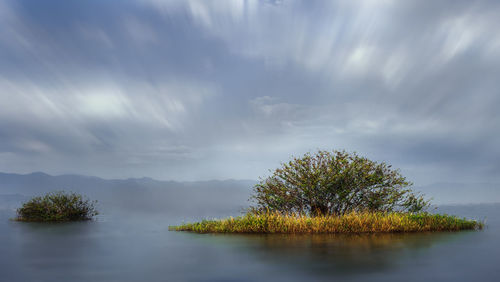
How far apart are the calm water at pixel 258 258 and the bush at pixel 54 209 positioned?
11863mm

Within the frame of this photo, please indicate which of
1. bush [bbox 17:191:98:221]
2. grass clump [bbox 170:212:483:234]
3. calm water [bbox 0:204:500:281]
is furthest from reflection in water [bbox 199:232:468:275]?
bush [bbox 17:191:98:221]

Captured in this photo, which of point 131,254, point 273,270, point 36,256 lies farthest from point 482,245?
point 36,256

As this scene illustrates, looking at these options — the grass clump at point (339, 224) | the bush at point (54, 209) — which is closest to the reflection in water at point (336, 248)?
the grass clump at point (339, 224)

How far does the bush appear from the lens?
3066 centimetres

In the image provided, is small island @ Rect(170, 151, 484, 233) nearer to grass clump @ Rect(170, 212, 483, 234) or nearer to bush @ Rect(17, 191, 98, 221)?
grass clump @ Rect(170, 212, 483, 234)

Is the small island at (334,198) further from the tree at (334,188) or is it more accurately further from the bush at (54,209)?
the bush at (54,209)

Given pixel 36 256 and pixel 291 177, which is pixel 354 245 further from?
pixel 36 256

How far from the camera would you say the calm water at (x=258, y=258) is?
1020 centimetres

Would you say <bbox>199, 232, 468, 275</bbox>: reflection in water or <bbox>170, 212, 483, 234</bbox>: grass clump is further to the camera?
<bbox>170, 212, 483, 234</bbox>: grass clump

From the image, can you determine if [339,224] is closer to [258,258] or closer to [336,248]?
[336,248]

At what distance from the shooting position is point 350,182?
20969mm

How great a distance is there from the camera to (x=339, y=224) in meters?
18.4

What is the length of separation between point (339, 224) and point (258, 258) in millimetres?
7165

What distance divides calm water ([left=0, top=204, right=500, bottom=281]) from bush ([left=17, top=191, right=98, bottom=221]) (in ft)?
38.9
